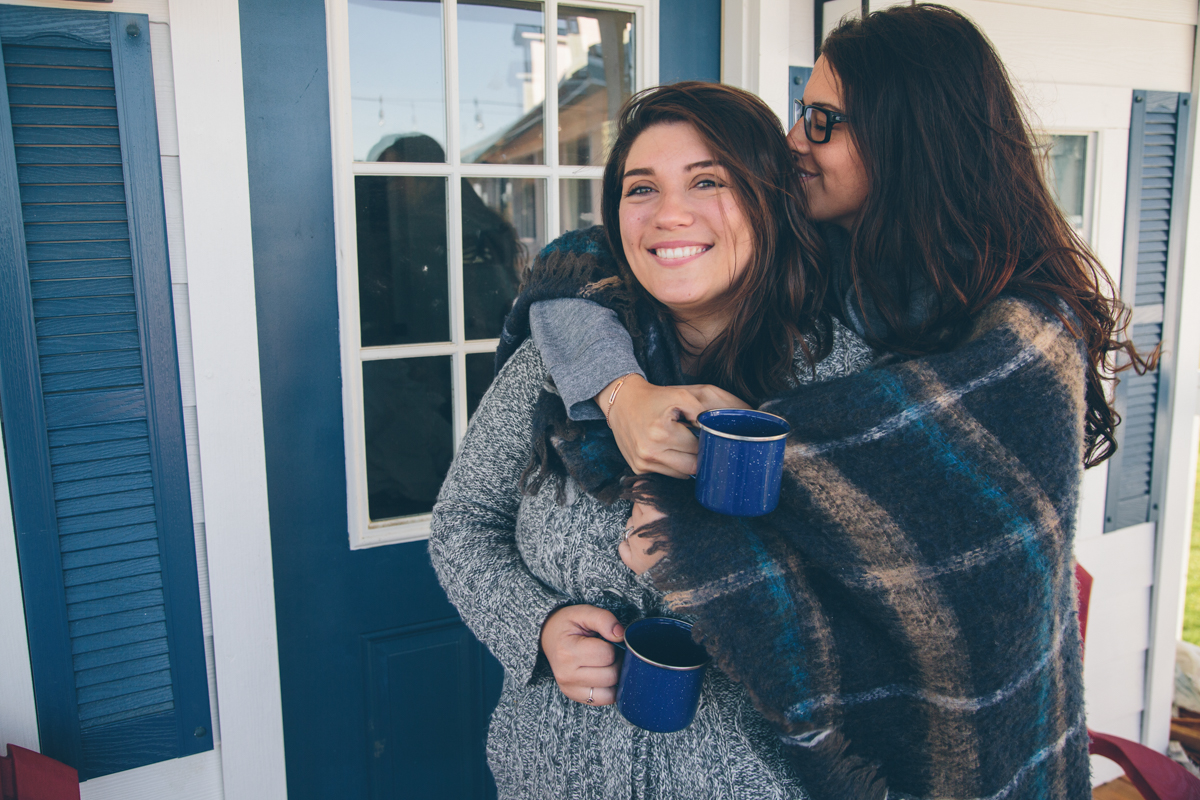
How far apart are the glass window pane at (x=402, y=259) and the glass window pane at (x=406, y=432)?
3.2 inches

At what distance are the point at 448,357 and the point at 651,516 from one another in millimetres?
956

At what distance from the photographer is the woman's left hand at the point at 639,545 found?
101 cm

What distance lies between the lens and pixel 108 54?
4.48 feet

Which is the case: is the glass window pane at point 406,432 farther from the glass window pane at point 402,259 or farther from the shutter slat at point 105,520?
the shutter slat at point 105,520

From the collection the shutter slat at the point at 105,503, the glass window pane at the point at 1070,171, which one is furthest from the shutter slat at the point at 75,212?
the glass window pane at the point at 1070,171

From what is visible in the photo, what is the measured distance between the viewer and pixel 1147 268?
2393mm

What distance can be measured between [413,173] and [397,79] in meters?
0.21

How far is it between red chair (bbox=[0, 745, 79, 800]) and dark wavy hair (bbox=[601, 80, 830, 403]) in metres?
1.46

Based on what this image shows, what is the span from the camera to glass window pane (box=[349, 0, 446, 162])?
5.32 ft

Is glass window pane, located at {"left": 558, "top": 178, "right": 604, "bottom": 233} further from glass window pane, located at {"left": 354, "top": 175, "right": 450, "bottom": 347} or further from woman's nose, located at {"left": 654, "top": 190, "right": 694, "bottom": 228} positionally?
woman's nose, located at {"left": 654, "top": 190, "right": 694, "bottom": 228}

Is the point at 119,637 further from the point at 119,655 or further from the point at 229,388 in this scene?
the point at 229,388

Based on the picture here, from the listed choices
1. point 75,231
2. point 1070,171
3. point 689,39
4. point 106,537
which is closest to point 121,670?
point 106,537

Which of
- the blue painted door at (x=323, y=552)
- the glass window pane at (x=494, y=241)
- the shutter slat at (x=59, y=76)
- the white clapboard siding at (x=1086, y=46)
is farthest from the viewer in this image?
the white clapboard siding at (x=1086, y=46)

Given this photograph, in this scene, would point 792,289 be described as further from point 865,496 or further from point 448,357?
point 448,357
